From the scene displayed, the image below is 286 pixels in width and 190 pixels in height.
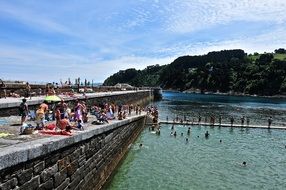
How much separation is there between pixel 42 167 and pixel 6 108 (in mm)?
11039

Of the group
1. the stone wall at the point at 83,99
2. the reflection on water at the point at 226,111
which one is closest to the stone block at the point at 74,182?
the stone wall at the point at 83,99

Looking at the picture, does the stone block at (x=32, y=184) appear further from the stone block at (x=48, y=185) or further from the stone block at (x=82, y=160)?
the stone block at (x=82, y=160)

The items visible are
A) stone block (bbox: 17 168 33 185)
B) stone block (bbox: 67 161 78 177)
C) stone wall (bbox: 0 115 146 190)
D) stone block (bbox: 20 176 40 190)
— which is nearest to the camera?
stone wall (bbox: 0 115 146 190)

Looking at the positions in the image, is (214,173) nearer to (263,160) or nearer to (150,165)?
(150,165)

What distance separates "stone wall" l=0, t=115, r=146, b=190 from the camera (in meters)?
9.98

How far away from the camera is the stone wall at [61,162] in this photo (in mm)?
9977

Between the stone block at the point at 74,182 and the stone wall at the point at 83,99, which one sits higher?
the stone wall at the point at 83,99

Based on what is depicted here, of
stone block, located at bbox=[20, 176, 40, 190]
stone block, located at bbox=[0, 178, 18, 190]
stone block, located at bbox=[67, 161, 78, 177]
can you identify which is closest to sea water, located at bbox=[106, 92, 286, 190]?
stone block, located at bbox=[67, 161, 78, 177]

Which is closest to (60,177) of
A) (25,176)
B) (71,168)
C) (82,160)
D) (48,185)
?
(48,185)

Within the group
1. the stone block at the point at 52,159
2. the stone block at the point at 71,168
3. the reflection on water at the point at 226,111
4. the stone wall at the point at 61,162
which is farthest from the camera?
the reflection on water at the point at 226,111

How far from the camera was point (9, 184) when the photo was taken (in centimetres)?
972

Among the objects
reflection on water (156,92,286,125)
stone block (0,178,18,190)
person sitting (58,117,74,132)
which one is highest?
person sitting (58,117,74,132)

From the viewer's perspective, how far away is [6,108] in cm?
2141

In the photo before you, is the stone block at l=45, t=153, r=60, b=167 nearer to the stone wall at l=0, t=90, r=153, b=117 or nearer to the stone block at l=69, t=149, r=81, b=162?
the stone block at l=69, t=149, r=81, b=162
